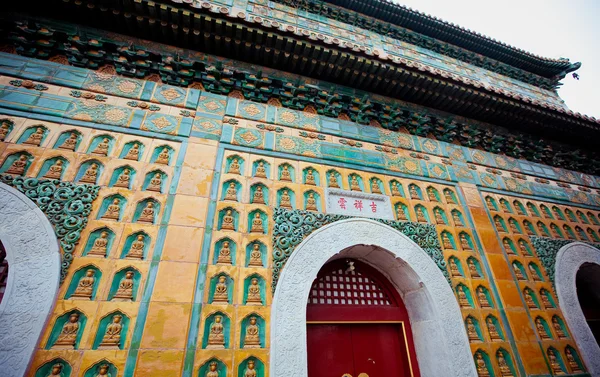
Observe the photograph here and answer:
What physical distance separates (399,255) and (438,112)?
3.25 m

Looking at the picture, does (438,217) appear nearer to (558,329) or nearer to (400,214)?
(400,214)

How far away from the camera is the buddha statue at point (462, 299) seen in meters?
3.84

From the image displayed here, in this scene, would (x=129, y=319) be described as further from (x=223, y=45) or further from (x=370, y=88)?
(x=370, y=88)

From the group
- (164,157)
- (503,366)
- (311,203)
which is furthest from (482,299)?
(164,157)

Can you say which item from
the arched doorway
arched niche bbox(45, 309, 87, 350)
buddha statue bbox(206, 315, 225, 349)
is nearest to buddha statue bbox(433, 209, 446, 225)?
the arched doorway

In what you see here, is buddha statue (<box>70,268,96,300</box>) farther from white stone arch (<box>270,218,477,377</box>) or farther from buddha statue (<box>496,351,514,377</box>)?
buddha statue (<box>496,351,514,377</box>)

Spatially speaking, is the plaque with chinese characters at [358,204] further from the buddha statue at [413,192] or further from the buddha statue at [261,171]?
the buddha statue at [261,171]

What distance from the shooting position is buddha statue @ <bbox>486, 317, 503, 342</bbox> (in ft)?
12.2

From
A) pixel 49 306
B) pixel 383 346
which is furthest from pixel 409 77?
pixel 49 306

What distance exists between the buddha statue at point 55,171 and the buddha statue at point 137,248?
1147mm

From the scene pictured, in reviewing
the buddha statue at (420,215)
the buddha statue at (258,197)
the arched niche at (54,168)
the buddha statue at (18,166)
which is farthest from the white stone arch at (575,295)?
the buddha statue at (18,166)

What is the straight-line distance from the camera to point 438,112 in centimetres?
553

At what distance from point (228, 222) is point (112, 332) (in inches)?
58.5

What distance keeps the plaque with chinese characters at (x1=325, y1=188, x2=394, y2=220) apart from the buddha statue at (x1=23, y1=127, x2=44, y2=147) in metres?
3.52
